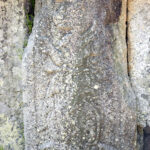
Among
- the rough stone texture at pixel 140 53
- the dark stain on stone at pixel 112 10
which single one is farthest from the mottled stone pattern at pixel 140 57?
the dark stain on stone at pixel 112 10

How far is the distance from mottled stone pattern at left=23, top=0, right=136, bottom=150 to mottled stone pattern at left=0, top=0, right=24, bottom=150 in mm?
196

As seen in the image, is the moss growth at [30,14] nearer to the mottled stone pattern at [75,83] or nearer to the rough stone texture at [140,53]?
the mottled stone pattern at [75,83]

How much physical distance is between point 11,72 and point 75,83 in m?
0.47

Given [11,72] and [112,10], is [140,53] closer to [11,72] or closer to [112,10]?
[112,10]

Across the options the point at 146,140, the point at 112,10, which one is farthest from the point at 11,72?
the point at 146,140

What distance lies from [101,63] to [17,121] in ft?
2.03

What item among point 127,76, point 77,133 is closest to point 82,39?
point 127,76

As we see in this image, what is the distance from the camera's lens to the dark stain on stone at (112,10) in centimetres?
151

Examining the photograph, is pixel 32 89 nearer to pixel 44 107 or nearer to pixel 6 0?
pixel 44 107

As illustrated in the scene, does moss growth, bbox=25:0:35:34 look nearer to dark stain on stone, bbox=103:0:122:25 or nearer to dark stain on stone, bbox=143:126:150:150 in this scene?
dark stain on stone, bbox=103:0:122:25

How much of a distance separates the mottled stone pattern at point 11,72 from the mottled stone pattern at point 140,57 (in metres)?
0.66

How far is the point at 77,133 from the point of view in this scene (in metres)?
1.42

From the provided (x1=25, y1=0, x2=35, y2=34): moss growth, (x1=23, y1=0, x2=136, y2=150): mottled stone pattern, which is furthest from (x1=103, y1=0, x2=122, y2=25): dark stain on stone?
(x1=25, y1=0, x2=35, y2=34): moss growth

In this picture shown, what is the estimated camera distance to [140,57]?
1.65 m
